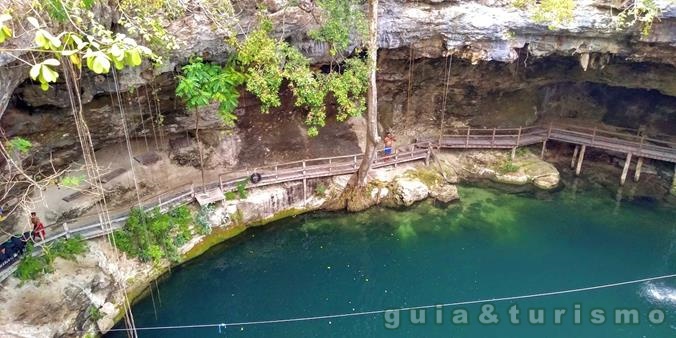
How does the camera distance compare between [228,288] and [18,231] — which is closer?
[18,231]

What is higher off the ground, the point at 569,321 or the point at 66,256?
the point at 66,256

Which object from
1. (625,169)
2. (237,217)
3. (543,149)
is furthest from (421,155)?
(625,169)

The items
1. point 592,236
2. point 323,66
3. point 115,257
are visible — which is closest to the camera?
point 115,257

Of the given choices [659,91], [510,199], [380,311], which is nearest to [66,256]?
[380,311]

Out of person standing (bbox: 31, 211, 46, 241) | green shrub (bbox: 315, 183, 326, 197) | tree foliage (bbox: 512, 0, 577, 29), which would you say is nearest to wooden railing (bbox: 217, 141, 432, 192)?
green shrub (bbox: 315, 183, 326, 197)

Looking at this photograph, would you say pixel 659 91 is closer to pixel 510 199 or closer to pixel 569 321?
pixel 510 199

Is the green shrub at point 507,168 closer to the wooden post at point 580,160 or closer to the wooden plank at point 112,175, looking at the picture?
the wooden post at point 580,160

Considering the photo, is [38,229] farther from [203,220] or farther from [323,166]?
[323,166]

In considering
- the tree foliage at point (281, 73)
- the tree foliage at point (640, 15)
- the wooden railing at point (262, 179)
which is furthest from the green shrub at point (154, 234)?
the tree foliage at point (640, 15)
